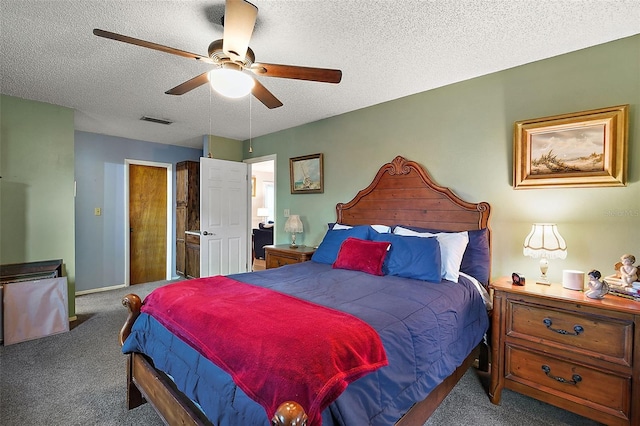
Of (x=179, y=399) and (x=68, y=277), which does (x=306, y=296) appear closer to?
(x=179, y=399)

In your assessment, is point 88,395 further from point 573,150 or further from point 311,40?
point 573,150

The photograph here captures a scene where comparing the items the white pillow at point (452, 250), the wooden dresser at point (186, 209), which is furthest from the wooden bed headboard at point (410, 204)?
the wooden dresser at point (186, 209)

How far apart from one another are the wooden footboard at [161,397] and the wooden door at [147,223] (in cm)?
369

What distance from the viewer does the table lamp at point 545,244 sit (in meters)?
2.05

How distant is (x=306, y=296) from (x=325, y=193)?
2267mm

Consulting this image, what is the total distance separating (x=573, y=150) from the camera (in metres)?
2.19

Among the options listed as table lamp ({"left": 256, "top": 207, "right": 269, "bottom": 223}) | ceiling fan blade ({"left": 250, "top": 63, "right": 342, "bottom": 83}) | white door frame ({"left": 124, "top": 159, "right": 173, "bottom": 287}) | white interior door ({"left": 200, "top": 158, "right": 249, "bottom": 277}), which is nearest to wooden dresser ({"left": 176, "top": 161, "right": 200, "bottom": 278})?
white door frame ({"left": 124, "top": 159, "right": 173, "bottom": 287})

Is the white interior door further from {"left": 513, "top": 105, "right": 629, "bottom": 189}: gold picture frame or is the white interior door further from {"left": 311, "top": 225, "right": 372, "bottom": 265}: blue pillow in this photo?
{"left": 513, "top": 105, "right": 629, "bottom": 189}: gold picture frame

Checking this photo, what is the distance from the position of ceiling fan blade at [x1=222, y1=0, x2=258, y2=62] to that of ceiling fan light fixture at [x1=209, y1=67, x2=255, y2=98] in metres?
0.08

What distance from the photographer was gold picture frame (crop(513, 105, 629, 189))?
202 cm

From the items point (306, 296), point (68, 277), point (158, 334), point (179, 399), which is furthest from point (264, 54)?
point (68, 277)

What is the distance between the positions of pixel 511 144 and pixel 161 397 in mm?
3024

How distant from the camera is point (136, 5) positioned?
1.73 m

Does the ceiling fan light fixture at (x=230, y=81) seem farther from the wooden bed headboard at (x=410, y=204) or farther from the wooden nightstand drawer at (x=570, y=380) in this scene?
the wooden nightstand drawer at (x=570, y=380)
